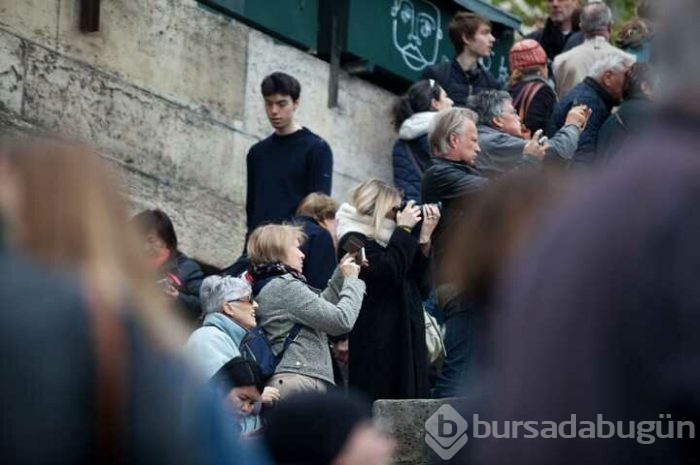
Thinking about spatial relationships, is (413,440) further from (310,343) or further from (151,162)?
(151,162)

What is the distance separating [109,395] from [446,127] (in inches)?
309

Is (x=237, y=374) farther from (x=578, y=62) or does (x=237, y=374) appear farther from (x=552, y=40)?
(x=552, y=40)

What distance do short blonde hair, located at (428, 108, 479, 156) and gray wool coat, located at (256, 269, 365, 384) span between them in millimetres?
1366

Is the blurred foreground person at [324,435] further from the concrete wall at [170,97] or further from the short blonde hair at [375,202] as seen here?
the concrete wall at [170,97]

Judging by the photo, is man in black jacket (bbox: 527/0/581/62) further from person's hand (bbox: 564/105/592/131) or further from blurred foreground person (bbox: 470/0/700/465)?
blurred foreground person (bbox: 470/0/700/465)

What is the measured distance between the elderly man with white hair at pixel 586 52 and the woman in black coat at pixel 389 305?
3128 millimetres

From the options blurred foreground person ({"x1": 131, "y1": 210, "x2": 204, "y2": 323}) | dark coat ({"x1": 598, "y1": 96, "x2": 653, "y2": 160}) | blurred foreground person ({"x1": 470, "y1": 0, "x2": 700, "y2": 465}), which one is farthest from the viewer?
dark coat ({"x1": 598, "y1": 96, "x2": 653, "y2": 160})

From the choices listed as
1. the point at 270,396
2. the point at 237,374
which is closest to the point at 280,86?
the point at 270,396

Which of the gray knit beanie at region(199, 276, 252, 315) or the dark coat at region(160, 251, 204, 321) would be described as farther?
the dark coat at region(160, 251, 204, 321)

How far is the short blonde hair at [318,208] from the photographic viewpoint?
10.7 m

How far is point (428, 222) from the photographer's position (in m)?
10.4

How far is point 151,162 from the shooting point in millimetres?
12695

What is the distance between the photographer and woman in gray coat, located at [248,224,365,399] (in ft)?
29.9

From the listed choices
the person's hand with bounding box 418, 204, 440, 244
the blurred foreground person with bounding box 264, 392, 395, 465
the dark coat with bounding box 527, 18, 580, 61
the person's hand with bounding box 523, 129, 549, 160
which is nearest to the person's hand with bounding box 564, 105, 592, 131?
the person's hand with bounding box 523, 129, 549, 160
